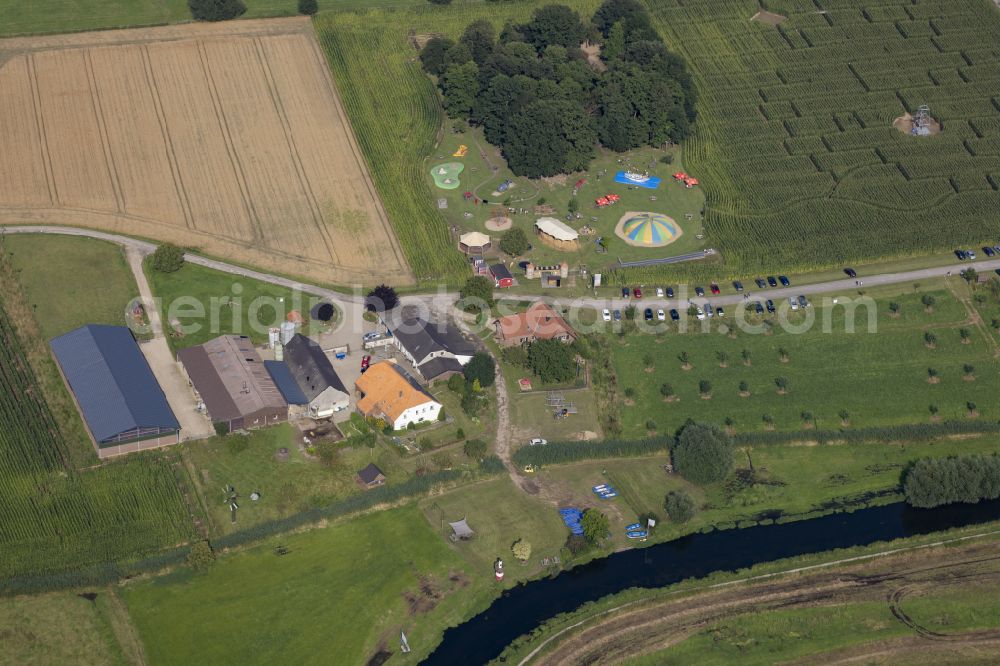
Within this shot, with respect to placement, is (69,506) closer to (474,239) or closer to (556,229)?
(474,239)

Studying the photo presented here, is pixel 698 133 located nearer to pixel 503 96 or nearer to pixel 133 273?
pixel 503 96

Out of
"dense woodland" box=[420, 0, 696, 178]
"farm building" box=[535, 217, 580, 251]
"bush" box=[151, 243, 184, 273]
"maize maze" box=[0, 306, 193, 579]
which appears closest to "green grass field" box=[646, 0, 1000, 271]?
"dense woodland" box=[420, 0, 696, 178]

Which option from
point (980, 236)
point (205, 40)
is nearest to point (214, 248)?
point (205, 40)

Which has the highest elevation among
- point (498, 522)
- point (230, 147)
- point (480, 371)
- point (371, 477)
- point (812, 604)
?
point (230, 147)

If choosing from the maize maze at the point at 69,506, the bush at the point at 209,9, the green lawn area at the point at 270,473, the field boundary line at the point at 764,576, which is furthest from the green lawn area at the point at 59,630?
the bush at the point at 209,9

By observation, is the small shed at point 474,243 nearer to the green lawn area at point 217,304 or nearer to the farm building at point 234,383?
the green lawn area at point 217,304

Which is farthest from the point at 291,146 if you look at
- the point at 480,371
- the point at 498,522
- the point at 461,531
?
the point at 461,531
